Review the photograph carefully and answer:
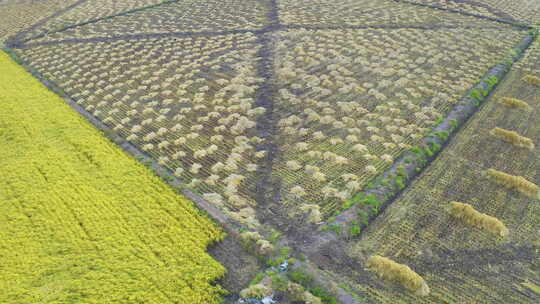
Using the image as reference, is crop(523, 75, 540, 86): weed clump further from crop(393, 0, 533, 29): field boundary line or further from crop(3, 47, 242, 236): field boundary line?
crop(3, 47, 242, 236): field boundary line

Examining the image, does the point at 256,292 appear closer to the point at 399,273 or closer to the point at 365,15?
the point at 399,273

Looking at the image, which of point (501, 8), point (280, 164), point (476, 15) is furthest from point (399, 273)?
point (501, 8)

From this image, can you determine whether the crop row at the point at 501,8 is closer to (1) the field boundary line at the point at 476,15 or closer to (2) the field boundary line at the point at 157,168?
(1) the field boundary line at the point at 476,15

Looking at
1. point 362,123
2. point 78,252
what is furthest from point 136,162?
point 362,123

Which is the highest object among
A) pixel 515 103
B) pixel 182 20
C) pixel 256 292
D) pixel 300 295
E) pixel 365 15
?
pixel 182 20

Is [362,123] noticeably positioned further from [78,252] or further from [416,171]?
[78,252]

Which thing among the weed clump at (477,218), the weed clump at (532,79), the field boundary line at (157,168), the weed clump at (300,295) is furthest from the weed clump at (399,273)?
the weed clump at (532,79)

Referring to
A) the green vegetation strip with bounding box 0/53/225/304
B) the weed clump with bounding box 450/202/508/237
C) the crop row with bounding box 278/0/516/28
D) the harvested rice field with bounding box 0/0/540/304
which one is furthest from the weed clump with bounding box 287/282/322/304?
the crop row with bounding box 278/0/516/28
